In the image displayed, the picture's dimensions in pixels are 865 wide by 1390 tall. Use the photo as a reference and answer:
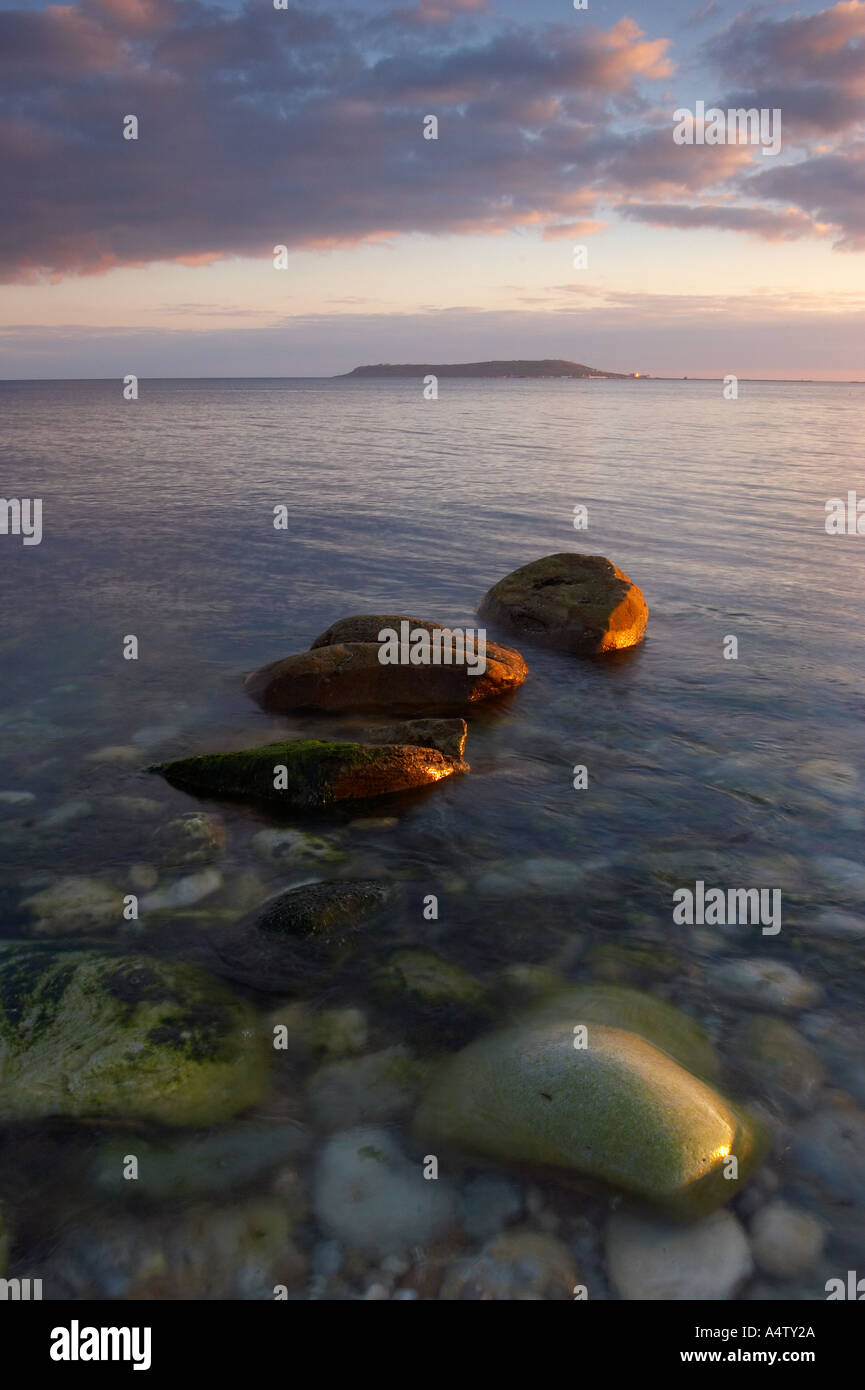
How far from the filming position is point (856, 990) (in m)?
7.13

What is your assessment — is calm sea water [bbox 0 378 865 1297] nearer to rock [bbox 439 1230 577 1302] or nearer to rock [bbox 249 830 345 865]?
rock [bbox 249 830 345 865]

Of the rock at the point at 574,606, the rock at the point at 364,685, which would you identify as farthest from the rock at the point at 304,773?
the rock at the point at 574,606

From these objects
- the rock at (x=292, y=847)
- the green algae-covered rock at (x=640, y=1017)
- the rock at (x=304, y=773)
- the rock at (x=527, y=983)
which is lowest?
the green algae-covered rock at (x=640, y=1017)

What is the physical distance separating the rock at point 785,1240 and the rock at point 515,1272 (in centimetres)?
109

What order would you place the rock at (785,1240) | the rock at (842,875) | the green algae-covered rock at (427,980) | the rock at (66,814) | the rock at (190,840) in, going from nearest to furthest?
the rock at (785,1240) → the green algae-covered rock at (427,980) → the rock at (842,875) → the rock at (190,840) → the rock at (66,814)

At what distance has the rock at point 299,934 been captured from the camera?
23.4 feet

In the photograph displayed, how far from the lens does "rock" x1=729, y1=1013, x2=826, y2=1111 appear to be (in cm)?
611

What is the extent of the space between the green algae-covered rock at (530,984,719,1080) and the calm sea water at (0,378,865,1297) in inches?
9.4

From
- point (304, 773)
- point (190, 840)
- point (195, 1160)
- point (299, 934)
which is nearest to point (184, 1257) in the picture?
point (195, 1160)

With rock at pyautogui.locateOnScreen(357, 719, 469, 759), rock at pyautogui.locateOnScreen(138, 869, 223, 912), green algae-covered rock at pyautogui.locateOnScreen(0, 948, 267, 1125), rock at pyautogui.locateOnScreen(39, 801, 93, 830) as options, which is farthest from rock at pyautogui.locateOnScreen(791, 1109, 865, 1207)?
rock at pyautogui.locateOnScreen(39, 801, 93, 830)

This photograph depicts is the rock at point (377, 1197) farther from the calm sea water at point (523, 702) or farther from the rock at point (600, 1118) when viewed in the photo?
the calm sea water at point (523, 702)

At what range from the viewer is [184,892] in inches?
325
